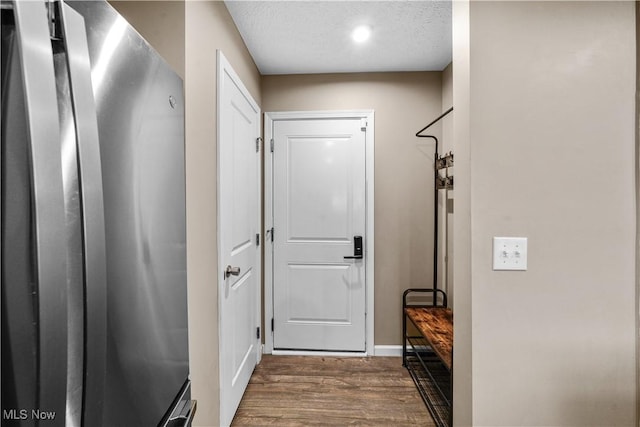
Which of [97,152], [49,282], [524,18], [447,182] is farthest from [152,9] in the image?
[447,182]

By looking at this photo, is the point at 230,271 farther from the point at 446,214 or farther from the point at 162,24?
the point at 446,214

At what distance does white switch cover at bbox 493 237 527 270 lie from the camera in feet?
3.83

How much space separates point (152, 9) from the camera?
1.30 meters

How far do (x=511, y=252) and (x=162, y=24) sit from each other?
1600 mm

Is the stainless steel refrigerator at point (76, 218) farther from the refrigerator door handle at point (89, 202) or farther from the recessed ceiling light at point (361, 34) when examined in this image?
the recessed ceiling light at point (361, 34)

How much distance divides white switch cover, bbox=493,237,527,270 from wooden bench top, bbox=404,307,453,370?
83 cm

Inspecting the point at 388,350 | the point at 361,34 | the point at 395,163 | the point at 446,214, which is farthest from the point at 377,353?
the point at 361,34

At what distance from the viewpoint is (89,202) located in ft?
1.54

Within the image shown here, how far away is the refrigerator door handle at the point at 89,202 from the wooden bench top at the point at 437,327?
1694mm

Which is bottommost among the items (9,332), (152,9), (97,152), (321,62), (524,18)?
(9,332)

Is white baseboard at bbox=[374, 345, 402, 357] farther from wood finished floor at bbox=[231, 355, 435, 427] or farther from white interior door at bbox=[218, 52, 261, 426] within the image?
white interior door at bbox=[218, 52, 261, 426]

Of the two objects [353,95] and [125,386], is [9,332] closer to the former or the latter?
[125,386]

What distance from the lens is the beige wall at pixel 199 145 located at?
4.25 ft

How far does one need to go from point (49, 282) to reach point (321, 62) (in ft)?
8.54
